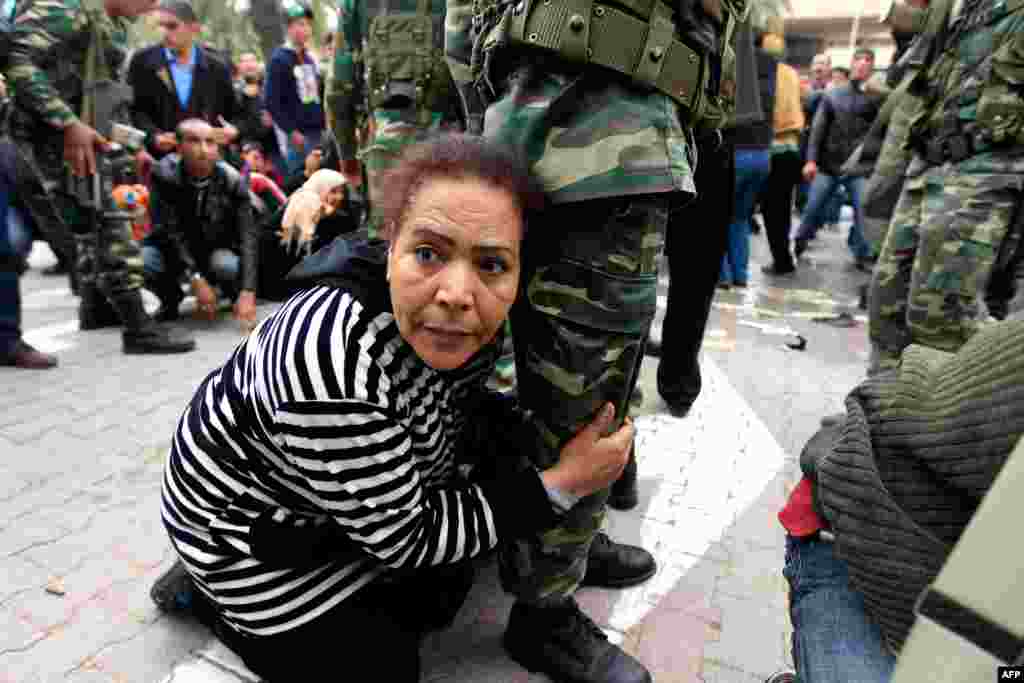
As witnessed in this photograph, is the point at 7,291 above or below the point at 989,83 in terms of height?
below

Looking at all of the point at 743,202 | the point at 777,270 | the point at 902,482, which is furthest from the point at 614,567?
the point at 777,270

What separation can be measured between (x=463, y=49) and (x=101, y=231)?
2863 millimetres

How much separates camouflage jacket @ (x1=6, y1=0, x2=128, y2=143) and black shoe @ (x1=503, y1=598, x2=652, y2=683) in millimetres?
3298

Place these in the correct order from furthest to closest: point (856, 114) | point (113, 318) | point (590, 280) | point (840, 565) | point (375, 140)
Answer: point (856, 114)
point (113, 318)
point (375, 140)
point (590, 280)
point (840, 565)

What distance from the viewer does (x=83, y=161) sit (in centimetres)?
334

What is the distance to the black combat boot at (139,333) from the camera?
3756mm

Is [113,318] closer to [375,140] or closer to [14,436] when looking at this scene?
[14,436]

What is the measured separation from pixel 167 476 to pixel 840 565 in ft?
4.50

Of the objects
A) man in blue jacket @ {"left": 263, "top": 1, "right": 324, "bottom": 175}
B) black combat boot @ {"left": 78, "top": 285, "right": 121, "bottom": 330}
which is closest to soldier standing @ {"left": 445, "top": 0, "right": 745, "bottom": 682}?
black combat boot @ {"left": 78, "top": 285, "right": 121, "bottom": 330}

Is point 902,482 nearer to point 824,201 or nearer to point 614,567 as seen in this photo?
point 614,567

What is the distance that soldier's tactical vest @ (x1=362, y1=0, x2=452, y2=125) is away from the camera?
8.05 ft

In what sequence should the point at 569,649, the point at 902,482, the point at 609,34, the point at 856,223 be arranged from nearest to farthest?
the point at 902,482 → the point at 609,34 → the point at 569,649 → the point at 856,223

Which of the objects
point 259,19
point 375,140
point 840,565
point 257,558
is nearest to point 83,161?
point 375,140

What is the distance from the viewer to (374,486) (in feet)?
3.87
